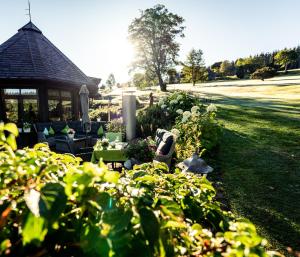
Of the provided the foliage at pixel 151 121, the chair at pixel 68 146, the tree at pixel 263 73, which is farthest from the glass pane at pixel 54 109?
the tree at pixel 263 73

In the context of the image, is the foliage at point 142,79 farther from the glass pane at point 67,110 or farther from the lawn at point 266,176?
the lawn at point 266,176

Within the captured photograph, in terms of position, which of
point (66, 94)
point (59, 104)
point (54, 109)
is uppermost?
point (66, 94)

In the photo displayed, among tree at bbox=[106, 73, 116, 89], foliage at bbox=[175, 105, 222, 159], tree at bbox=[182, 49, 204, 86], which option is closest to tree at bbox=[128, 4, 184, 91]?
tree at bbox=[182, 49, 204, 86]

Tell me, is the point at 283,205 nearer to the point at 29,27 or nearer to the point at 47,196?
the point at 47,196

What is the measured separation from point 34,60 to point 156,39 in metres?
32.8

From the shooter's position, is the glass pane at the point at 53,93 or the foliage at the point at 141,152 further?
the glass pane at the point at 53,93

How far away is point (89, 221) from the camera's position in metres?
0.79

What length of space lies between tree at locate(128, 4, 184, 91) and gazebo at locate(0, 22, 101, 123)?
28512 millimetres

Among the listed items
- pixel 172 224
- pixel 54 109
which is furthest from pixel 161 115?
pixel 172 224

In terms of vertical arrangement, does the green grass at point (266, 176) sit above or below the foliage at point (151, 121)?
below

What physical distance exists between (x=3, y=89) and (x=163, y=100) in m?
9.95

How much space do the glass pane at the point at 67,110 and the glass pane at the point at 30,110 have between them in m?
2.33

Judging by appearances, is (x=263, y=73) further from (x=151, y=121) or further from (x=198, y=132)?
(x=198, y=132)

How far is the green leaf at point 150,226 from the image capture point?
2.39ft
